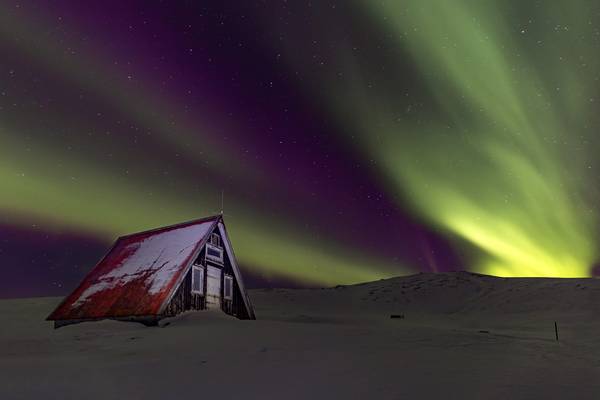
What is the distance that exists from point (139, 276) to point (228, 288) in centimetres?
458

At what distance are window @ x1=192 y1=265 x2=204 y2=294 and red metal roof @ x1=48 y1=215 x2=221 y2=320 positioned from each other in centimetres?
77

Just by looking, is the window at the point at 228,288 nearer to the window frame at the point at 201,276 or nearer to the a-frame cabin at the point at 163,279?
the a-frame cabin at the point at 163,279

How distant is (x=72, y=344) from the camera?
1351 cm

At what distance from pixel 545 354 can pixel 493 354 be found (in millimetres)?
1904

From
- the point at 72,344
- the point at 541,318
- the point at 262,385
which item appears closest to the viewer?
the point at 262,385

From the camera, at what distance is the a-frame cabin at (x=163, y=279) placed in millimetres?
19000

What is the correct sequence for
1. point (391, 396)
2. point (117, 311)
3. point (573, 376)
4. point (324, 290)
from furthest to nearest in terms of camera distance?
point (324, 290), point (117, 311), point (573, 376), point (391, 396)

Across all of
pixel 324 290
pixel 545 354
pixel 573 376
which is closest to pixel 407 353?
pixel 573 376

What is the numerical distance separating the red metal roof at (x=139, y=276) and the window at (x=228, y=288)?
2.94 m

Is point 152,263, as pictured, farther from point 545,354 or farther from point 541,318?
point 541,318

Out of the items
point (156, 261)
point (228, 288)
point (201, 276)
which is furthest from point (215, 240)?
point (156, 261)

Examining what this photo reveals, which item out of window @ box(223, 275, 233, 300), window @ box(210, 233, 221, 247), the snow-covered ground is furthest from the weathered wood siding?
the snow-covered ground

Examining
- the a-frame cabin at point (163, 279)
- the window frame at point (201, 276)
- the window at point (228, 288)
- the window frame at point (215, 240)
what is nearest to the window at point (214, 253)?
the a-frame cabin at point (163, 279)

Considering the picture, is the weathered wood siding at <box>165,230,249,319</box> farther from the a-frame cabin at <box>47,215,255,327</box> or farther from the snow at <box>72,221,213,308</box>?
the snow at <box>72,221,213,308</box>
